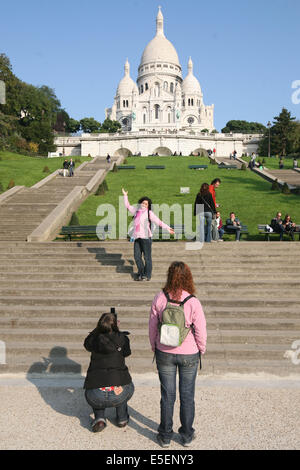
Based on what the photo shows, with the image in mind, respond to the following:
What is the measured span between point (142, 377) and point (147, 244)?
3.10 m

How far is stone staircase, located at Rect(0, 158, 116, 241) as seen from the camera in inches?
562

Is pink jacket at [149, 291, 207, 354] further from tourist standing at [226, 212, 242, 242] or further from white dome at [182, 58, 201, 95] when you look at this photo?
white dome at [182, 58, 201, 95]

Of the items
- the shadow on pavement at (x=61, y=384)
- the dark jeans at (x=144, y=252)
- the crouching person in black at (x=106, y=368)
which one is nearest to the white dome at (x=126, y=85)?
the dark jeans at (x=144, y=252)

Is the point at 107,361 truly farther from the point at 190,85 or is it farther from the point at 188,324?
the point at 190,85

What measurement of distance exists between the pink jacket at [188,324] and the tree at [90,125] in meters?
98.4

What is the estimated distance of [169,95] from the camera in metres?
102

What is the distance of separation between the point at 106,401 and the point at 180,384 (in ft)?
3.03

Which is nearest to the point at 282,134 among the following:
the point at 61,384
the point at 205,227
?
the point at 205,227

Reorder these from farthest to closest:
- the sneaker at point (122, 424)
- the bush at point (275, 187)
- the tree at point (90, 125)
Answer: the tree at point (90, 125)
the bush at point (275, 187)
the sneaker at point (122, 424)

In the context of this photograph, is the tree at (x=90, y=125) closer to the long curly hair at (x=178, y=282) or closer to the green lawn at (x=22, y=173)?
the green lawn at (x=22, y=173)

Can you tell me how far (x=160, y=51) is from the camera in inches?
4427

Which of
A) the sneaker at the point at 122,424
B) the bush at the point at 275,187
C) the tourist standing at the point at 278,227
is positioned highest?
the bush at the point at 275,187

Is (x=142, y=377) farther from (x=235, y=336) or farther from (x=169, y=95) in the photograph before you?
(x=169, y=95)

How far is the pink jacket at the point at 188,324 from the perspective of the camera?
349 cm
